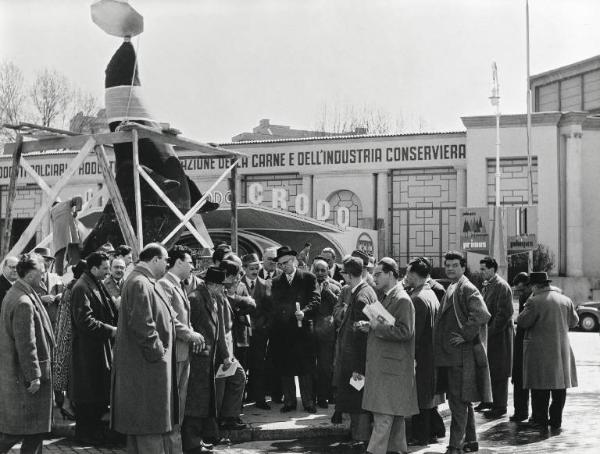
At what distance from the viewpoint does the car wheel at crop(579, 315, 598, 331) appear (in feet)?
90.0

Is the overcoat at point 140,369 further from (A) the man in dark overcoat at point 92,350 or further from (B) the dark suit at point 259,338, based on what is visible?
(B) the dark suit at point 259,338

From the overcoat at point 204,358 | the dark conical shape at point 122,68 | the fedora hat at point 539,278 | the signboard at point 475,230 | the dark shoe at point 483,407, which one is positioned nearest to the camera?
the overcoat at point 204,358

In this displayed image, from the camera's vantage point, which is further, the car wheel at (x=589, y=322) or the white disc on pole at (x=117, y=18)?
the car wheel at (x=589, y=322)

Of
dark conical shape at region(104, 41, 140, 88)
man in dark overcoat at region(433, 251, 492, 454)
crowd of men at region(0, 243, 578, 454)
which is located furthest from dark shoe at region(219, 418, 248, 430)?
dark conical shape at region(104, 41, 140, 88)

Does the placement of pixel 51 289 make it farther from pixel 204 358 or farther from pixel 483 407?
pixel 483 407

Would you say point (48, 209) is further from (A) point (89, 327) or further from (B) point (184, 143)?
(A) point (89, 327)

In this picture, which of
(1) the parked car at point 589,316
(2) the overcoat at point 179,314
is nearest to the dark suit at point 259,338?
(2) the overcoat at point 179,314

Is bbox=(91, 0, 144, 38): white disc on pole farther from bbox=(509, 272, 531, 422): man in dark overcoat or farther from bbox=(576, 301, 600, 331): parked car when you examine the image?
bbox=(576, 301, 600, 331): parked car

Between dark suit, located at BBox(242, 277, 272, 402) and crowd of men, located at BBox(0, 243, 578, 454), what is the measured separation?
2 cm

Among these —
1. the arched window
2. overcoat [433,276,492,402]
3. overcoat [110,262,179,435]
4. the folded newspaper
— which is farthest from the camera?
the arched window

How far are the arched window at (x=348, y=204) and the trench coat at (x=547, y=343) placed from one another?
23.1m

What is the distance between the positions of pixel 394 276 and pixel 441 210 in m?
24.7

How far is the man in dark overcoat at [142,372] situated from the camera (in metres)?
6.57

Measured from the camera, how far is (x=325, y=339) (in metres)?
10.4
